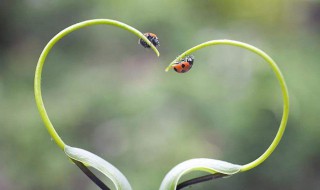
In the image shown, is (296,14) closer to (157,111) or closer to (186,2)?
(186,2)

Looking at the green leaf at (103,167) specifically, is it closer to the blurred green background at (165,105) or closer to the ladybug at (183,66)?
the ladybug at (183,66)

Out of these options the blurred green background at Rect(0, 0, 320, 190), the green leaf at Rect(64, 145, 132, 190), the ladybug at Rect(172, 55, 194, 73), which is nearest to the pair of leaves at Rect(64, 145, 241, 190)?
the green leaf at Rect(64, 145, 132, 190)

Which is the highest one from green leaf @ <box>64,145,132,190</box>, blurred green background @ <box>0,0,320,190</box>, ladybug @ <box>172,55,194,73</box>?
blurred green background @ <box>0,0,320,190</box>

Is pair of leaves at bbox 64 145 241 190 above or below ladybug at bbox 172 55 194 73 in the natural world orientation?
below

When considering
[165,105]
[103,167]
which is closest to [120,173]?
[103,167]

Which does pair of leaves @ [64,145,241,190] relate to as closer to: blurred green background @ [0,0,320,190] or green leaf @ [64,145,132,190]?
green leaf @ [64,145,132,190]

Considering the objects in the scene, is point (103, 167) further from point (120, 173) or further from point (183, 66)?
point (183, 66)

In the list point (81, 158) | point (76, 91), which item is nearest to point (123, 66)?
point (76, 91)

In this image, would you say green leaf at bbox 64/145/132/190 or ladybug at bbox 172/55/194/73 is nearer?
green leaf at bbox 64/145/132/190
